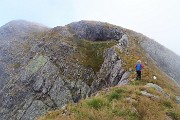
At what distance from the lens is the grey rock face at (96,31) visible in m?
87.4

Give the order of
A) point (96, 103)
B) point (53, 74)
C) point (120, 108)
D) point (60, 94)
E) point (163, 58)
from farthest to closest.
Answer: point (163, 58) < point (53, 74) < point (60, 94) < point (96, 103) < point (120, 108)

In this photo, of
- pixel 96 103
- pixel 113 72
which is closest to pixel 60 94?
pixel 113 72

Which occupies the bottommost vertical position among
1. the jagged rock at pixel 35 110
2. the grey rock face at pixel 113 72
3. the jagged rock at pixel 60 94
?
the jagged rock at pixel 35 110

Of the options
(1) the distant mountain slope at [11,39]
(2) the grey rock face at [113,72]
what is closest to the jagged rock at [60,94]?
(2) the grey rock face at [113,72]

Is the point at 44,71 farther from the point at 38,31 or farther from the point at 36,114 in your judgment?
the point at 38,31

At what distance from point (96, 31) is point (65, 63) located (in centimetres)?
1469

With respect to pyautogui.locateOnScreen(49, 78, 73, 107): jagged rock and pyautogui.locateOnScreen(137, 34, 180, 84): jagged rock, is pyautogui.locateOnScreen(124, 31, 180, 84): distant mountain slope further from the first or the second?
pyautogui.locateOnScreen(49, 78, 73, 107): jagged rock

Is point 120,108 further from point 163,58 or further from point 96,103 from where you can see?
point 163,58

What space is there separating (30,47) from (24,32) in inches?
499

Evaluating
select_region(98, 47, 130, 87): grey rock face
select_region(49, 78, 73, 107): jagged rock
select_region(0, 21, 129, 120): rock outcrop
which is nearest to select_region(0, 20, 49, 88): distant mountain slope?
select_region(0, 21, 129, 120): rock outcrop

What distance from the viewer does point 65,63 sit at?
3093 inches

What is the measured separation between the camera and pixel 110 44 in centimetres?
8075

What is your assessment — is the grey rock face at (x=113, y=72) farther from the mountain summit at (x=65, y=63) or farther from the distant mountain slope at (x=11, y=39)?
the distant mountain slope at (x=11, y=39)

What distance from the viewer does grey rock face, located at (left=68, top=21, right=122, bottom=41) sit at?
8738 cm
